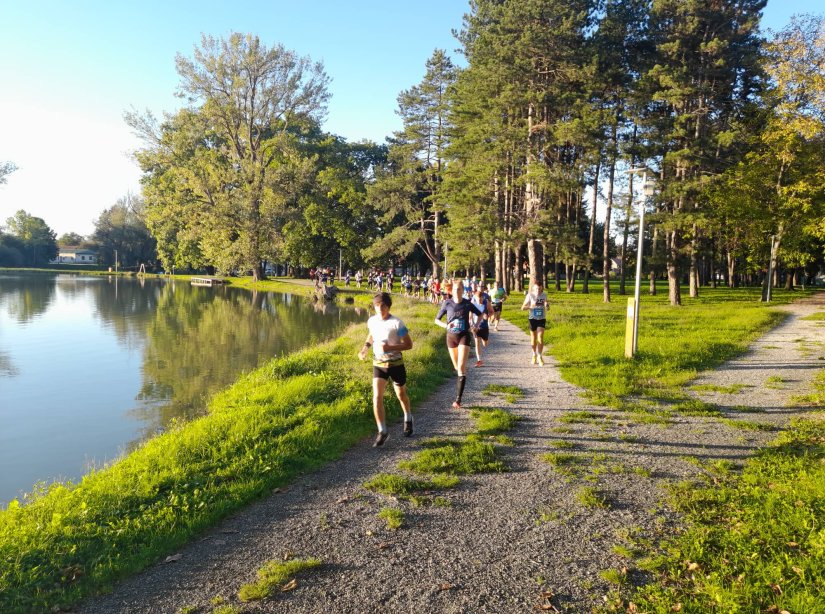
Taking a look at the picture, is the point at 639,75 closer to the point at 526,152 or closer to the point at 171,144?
the point at 526,152

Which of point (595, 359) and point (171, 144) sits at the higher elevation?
point (171, 144)

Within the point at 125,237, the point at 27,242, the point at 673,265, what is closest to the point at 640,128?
the point at 673,265

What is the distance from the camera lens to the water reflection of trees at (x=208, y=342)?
37.2 ft

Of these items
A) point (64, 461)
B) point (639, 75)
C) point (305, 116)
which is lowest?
point (64, 461)

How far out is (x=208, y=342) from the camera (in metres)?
A: 18.6

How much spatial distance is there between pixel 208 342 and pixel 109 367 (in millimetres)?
4412

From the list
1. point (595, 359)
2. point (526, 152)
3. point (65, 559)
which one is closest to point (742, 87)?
point (526, 152)

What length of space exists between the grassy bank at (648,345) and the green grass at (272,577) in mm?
5849

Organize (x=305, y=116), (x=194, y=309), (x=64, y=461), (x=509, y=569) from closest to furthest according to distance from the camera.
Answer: (x=509, y=569) < (x=64, y=461) < (x=194, y=309) < (x=305, y=116)

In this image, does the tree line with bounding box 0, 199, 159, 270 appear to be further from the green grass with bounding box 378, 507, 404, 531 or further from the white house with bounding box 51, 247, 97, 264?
the green grass with bounding box 378, 507, 404, 531

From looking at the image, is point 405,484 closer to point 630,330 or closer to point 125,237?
point 630,330

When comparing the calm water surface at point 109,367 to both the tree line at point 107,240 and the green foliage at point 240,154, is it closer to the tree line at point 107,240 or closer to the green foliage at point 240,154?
the green foliage at point 240,154

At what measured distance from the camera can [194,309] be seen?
29.8 meters

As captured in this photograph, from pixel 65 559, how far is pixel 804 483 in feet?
21.1
